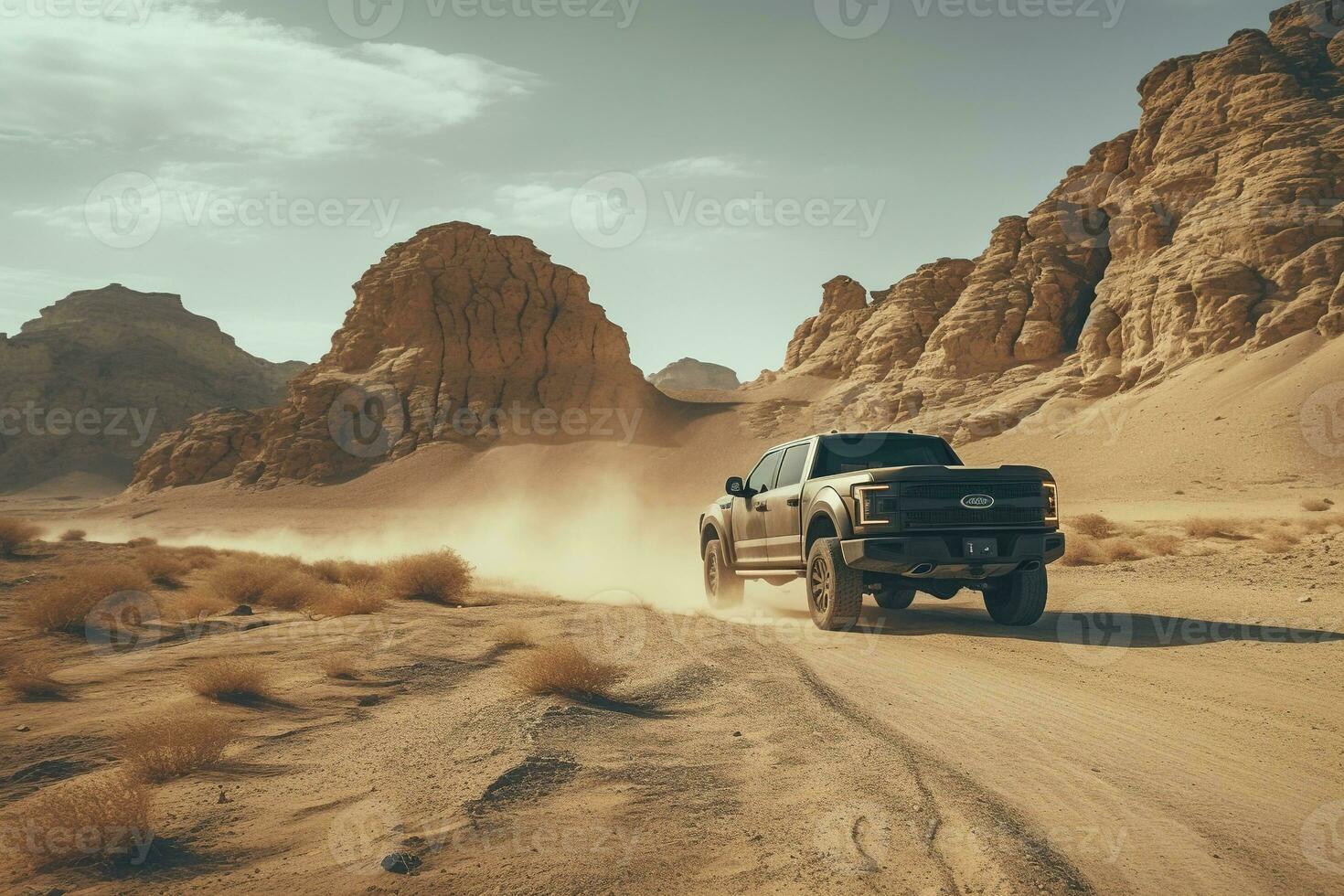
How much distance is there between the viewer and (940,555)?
318 inches

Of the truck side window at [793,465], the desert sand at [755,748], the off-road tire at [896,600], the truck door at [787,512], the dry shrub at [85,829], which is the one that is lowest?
the off-road tire at [896,600]

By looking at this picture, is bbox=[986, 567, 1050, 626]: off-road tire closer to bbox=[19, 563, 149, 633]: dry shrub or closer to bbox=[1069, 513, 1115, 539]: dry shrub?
bbox=[19, 563, 149, 633]: dry shrub

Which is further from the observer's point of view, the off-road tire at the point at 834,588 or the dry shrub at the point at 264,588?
the dry shrub at the point at 264,588

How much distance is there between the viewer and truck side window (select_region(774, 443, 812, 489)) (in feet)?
33.5

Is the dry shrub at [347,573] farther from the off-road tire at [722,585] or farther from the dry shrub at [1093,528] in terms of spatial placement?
the dry shrub at [1093,528]

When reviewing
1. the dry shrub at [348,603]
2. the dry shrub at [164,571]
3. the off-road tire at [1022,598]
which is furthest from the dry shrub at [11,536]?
the off-road tire at [1022,598]

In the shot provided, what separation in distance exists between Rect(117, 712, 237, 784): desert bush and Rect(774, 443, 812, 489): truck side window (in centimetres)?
694

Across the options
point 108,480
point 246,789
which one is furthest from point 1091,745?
point 108,480

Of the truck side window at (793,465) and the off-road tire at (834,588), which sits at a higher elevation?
the truck side window at (793,465)

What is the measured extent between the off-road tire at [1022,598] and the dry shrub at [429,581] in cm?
755

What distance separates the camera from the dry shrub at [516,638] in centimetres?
816

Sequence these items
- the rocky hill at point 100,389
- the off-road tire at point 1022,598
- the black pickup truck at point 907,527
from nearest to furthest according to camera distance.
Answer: the black pickup truck at point 907,527
the off-road tire at point 1022,598
the rocky hill at point 100,389

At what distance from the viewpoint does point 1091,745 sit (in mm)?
4539

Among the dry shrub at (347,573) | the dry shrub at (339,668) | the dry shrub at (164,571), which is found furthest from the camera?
the dry shrub at (164,571)
